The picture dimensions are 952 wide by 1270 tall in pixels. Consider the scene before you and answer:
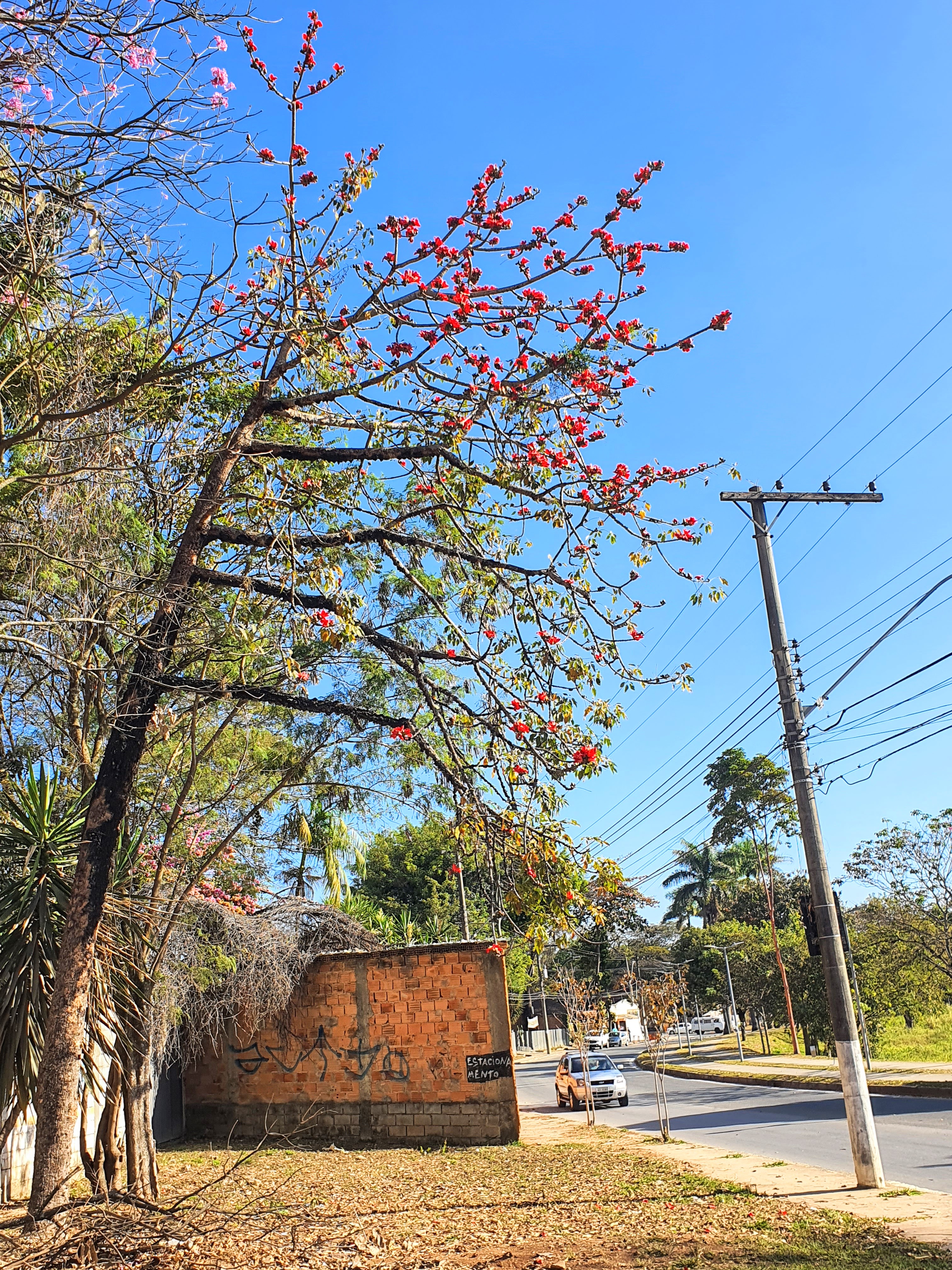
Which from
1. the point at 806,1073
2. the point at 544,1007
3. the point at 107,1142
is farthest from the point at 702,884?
the point at 107,1142

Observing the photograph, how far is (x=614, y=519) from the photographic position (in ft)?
22.1

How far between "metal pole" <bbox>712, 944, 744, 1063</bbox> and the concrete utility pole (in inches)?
1106

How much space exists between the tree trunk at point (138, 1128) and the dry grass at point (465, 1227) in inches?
14.7

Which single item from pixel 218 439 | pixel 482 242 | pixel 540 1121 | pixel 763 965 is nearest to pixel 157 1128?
pixel 540 1121

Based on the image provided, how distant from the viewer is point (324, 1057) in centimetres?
1689

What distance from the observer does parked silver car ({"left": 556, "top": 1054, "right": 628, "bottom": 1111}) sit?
79.0 feet

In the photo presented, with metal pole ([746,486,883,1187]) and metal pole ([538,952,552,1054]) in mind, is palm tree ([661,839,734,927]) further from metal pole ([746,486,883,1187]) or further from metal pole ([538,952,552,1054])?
metal pole ([746,486,883,1187])

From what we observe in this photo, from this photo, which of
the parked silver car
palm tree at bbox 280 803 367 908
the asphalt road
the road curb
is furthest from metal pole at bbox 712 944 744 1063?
palm tree at bbox 280 803 367 908

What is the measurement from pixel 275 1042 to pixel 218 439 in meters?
12.7

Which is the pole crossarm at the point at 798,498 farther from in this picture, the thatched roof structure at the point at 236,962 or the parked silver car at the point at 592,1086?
the parked silver car at the point at 592,1086

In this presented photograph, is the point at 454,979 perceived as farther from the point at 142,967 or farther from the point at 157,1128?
the point at 142,967

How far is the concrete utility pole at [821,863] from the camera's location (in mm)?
9805

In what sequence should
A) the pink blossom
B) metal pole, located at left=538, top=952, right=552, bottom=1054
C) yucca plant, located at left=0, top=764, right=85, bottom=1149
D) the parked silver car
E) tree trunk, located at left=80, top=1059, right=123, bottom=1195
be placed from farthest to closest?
1. metal pole, located at left=538, top=952, right=552, bottom=1054
2. the parked silver car
3. tree trunk, located at left=80, top=1059, right=123, bottom=1195
4. yucca plant, located at left=0, top=764, right=85, bottom=1149
5. the pink blossom

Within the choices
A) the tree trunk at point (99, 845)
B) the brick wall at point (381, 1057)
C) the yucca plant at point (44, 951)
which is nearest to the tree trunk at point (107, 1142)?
the yucca plant at point (44, 951)
